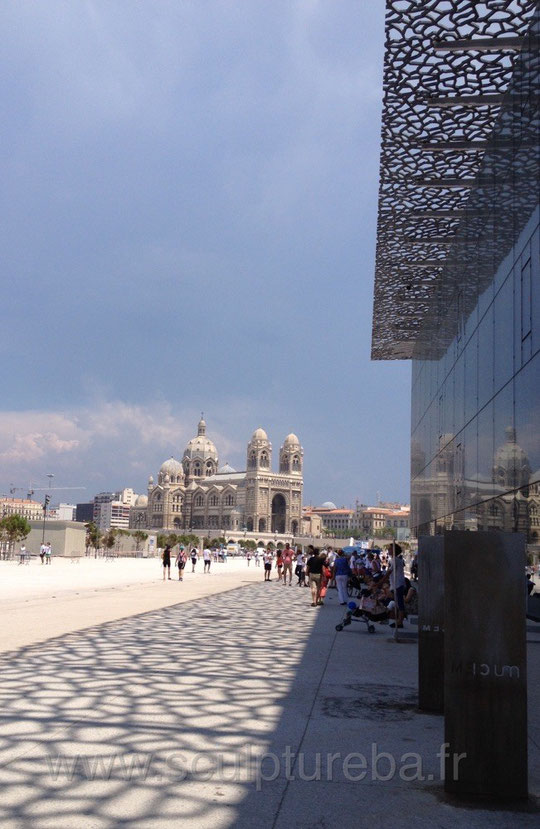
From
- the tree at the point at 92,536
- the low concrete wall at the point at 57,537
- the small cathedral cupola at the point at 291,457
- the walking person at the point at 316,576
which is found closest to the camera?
the walking person at the point at 316,576

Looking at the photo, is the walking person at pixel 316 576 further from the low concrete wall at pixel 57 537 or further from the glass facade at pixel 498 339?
the low concrete wall at pixel 57 537

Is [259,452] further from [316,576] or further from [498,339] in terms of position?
[498,339]

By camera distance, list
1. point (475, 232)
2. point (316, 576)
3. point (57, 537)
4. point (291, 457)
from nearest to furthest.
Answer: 1. point (475, 232)
2. point (316, 576)
3. point (57, 537)
4. point (291, 457)

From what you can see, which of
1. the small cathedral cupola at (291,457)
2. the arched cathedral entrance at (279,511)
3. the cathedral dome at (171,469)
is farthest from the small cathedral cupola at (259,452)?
the cathedral dome at (171,469)

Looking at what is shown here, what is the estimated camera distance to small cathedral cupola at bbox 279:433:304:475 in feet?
538

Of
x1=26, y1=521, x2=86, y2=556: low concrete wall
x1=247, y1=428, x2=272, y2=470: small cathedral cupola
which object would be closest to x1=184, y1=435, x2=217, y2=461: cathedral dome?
x1=247, y1=428, x2=272, y2=470: small cathedral cupola

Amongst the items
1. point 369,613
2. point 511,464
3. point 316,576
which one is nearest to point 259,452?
point 316,576

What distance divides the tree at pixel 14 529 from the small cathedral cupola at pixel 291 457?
4551 inches

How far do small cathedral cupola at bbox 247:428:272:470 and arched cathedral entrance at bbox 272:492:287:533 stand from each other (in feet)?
23.9

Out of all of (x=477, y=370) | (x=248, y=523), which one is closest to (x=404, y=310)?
(x=477, y=370)

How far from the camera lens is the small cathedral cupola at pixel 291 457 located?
164 m

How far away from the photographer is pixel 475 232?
13945 millimetres

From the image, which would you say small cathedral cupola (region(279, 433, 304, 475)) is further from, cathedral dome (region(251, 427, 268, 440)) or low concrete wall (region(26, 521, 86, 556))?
low concrete wall (region(26, 521, 86, 556))

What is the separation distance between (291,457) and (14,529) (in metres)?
118
